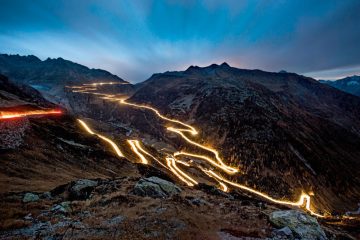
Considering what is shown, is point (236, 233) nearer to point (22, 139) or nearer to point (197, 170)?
point (22, 139)

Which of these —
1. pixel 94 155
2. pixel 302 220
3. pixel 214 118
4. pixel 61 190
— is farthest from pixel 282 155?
pixel 61 190

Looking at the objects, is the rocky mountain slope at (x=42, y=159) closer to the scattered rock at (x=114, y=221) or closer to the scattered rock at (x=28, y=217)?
the scattered rock at (x=28, y=217)

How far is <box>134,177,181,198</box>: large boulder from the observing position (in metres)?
26.5

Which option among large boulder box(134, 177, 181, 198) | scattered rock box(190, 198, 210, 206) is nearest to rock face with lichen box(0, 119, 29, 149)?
large boulder box(134, 177, 181, 198)

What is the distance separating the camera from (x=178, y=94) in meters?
199

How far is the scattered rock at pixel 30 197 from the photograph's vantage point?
20.6 metres

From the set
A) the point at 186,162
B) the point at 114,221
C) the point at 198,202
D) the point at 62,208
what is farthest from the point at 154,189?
the point at 186,162

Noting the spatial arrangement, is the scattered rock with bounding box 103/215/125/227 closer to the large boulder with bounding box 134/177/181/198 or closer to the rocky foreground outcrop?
the rocky foreground outcrop

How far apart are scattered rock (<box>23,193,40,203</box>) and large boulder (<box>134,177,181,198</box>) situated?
364 inches

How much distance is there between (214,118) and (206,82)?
57.0 metres

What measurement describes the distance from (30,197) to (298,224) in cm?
2288

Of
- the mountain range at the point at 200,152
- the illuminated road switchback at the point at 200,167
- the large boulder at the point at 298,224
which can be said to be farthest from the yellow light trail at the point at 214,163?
the large boulder at the point at 298,224

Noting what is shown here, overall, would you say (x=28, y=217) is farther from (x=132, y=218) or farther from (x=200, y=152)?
(x=200, y=152)

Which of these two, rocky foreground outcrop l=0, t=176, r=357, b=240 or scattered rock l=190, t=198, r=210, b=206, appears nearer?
rocky foreground outcrop l=0, t=176, r=357, b=240
